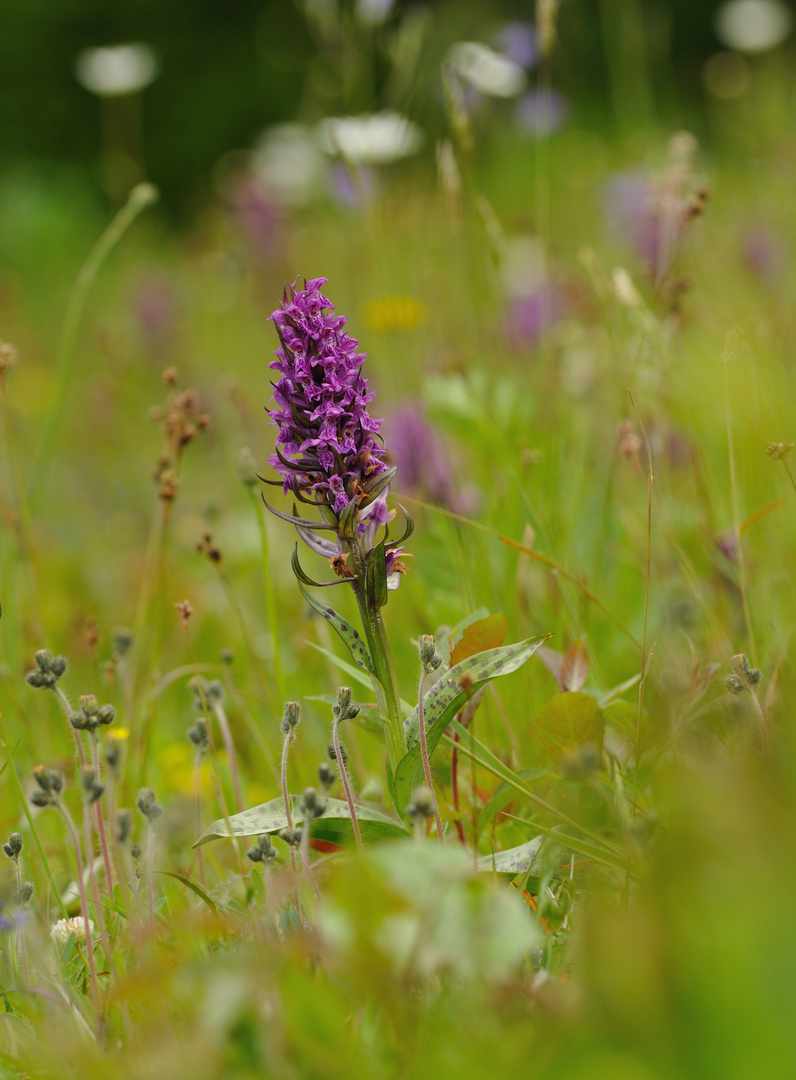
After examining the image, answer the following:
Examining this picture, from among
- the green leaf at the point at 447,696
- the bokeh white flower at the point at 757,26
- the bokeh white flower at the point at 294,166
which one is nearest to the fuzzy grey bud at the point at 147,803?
the green leaf at the point at 447,696

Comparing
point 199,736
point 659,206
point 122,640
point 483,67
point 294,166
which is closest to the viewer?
point 199,736

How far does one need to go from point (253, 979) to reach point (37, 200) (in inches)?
357

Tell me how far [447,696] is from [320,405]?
0.95ft

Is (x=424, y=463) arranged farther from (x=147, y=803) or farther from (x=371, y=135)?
(x=147, y=803)

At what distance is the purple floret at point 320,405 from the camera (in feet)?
2.78

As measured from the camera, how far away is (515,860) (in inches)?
34.1

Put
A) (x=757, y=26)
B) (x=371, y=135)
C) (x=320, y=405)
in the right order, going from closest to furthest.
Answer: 1. (x=320, y=405)
2. (x=371, y=135)
3. (x=757, y=26)

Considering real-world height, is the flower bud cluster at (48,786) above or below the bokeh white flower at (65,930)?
above

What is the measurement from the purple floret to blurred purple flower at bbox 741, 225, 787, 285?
2.05m

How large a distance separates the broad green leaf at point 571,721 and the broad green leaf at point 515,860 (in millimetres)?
A: 104

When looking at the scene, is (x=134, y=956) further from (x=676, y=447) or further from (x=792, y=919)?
(x=676, y=447)

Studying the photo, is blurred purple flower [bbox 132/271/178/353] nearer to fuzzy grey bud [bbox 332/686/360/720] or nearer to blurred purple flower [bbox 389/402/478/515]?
blurred purple flower [bbox 389/402/478/515]

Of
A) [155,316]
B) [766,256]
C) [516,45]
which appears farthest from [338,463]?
[516,45]

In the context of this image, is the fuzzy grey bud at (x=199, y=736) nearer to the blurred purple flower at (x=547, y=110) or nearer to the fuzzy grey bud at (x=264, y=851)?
the fuzzy grey bud at (x=264, y=851)
